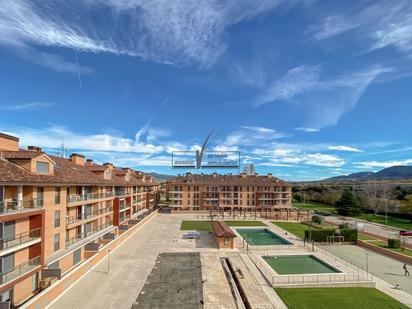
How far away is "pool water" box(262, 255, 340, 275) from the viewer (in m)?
26.3

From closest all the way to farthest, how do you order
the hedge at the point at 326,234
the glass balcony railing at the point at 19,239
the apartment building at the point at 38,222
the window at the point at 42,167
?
the glass balcony railing at the point at 19,239
the apartment building at the point at 38,222
the window at the point at 42,167
the hedge at the point at 326,234

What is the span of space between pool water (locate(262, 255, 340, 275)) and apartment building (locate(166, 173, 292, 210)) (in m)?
39.7

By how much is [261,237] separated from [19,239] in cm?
3357

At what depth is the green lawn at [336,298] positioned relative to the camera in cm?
1902

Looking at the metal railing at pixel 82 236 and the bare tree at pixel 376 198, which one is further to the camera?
the bare tree at pixel 376 198

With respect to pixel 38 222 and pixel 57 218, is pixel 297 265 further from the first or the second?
pixel 38 222

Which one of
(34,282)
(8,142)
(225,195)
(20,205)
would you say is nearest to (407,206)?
(225,195)

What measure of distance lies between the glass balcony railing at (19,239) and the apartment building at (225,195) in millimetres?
51237

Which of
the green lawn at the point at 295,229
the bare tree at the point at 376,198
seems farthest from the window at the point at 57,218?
the bare tree at the point at 376,198

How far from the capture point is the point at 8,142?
21000mm

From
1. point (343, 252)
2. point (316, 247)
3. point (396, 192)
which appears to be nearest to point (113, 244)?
point (316, 247)

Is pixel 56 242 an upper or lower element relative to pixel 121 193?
lower

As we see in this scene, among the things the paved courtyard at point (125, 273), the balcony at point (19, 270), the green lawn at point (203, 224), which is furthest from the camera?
the green lawn at point (203, 224)

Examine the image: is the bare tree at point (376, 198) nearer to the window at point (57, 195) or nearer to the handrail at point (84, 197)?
the handrail at point (84, 197)
